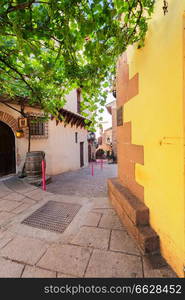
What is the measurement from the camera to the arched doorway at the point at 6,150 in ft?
19.5

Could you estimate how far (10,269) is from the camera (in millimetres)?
1656

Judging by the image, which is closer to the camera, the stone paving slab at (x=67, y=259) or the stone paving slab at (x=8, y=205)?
the stone paving slab at (x=67, y=259)

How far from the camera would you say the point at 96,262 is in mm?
1718

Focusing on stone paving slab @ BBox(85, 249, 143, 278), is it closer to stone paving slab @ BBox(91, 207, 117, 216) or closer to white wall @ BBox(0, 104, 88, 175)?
stone paving slab @ BBox(91, 207, 117, 216)

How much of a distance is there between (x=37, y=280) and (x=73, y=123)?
954 centimetres

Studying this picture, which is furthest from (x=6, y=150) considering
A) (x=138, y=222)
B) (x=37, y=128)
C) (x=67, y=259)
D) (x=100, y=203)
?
(x=138, y=222)

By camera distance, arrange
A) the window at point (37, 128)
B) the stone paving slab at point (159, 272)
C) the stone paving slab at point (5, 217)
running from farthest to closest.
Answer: the window at point (37, 128) → the stone paving slab at point (5, 217) → the stone paving slab at point (159, 272)

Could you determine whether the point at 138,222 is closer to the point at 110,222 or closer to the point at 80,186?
the point at 110,222

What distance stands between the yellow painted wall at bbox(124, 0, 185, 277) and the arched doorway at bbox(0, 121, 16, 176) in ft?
19.6

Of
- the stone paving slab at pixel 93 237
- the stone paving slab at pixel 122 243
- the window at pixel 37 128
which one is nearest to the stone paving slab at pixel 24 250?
the stone paving slab at pixel 93 237

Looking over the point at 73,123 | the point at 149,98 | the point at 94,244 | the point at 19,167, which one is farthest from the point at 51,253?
the point at 73,123

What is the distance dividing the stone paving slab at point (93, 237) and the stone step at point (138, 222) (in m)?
0.42

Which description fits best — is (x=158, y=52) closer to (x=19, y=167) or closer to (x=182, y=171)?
(x=182, y=171)

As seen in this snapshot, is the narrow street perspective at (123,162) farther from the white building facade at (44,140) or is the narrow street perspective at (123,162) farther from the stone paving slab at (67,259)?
the white building facade at (44,140)
